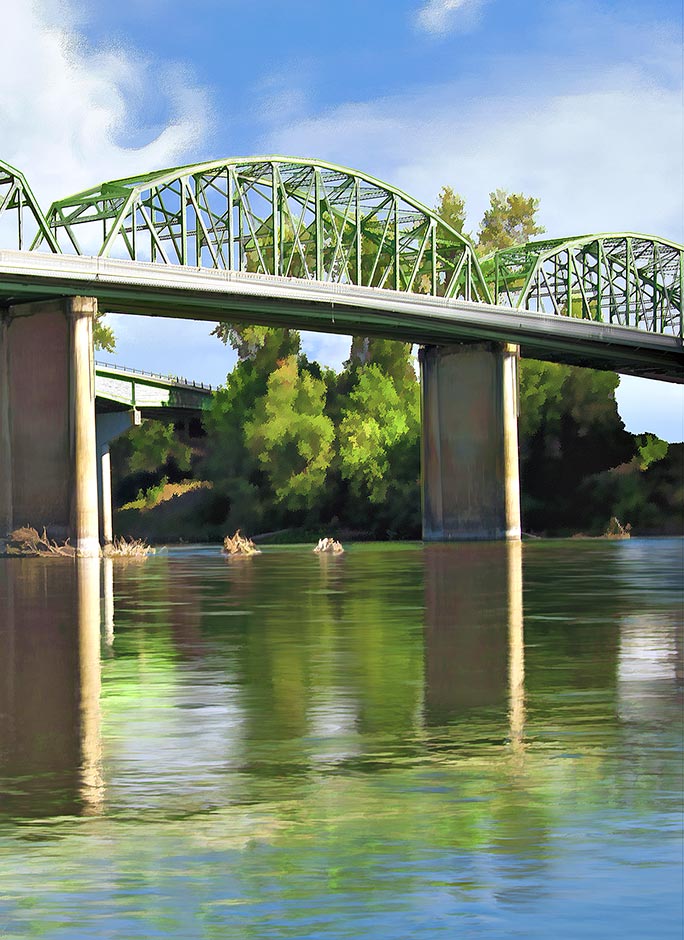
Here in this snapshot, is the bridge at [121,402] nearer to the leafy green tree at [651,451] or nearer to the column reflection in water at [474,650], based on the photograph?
the leafy green tree at [651,451]

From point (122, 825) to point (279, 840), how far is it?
0.92 m

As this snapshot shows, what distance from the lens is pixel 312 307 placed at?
3447 inches

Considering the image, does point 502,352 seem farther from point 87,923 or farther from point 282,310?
point 87,923

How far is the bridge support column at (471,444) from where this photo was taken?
9594 cm

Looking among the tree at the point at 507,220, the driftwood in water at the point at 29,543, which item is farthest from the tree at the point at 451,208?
the driftwood in water at the point at 29,543

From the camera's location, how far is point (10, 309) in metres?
79.6

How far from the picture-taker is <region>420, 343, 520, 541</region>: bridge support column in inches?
3777

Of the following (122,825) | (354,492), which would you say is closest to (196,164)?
(354,492)

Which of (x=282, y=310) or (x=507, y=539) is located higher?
(x=282, y=310)

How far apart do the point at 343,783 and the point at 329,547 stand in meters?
73.1

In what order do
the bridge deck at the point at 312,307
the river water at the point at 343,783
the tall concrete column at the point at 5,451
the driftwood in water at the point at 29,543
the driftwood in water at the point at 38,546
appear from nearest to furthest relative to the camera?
the river water at the point at 343,783 < the driftwood in water at the point at 38,546 < the driftwood in water at the point at 29,543 < the bridge deck at the point at 312,307 < the tall concrete column at the point at 5,451

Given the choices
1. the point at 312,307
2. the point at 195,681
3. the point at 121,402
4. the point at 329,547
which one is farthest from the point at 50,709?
the point at 121,402

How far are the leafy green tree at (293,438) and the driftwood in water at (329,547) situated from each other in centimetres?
2875

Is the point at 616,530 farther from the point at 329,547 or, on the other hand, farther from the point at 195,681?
the point at 195,681
